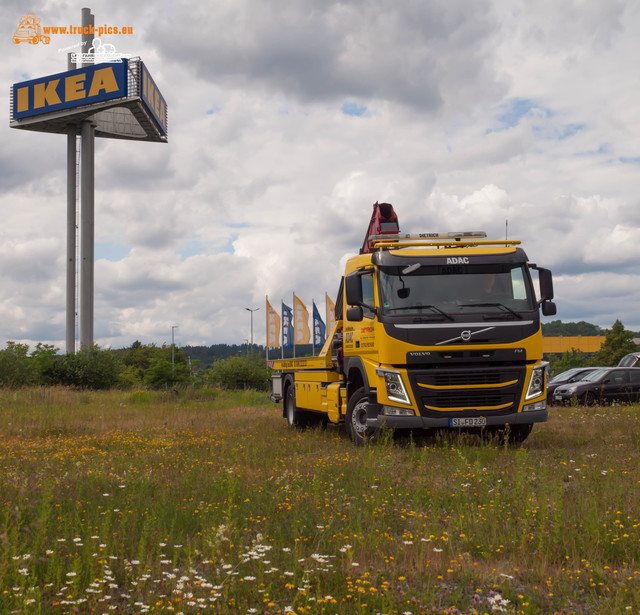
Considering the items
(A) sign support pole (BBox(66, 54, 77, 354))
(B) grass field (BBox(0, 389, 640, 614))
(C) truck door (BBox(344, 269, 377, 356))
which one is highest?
(A) sign support pole (BBox(66, 54, 77, 354))

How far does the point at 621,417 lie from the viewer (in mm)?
15000

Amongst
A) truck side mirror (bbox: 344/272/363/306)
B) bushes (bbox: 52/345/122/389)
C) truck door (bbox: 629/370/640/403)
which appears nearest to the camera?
truck side mirror (bbox: 344/272/363/306)

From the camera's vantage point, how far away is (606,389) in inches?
853

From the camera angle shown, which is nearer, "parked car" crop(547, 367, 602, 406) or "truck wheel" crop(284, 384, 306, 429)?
"truck wheel" crop(284, 384, 306, 429)

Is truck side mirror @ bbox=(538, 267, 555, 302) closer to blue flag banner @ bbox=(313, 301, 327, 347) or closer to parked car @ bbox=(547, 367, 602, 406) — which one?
parked car @ bbox=(547, 367, 602, 406)

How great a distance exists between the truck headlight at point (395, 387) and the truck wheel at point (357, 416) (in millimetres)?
804

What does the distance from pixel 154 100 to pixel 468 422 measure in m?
52.3

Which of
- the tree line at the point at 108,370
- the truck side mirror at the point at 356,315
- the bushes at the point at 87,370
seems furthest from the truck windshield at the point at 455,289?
the bushes at the point at 87,370

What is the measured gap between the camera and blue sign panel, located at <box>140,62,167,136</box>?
2078 inches

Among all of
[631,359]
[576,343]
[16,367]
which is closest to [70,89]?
[16,367]

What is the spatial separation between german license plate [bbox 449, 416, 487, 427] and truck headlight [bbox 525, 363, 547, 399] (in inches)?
33.0

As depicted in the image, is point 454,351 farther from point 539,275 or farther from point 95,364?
point 95,364

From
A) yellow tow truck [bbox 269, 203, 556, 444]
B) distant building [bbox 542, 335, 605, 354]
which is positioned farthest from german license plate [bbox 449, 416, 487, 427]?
distant building [bbox 542, 335, 605, 354]

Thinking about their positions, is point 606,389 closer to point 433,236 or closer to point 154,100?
→ point 433,236
